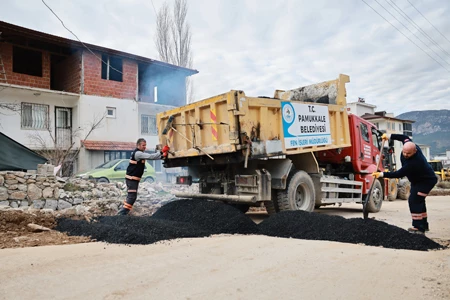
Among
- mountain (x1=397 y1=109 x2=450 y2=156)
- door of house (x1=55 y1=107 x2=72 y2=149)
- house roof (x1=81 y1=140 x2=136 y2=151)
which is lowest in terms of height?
house roof (x1=81 y1=140 x2=136 y2=151)

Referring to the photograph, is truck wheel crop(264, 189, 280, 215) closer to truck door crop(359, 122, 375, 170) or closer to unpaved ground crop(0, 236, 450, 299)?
unpaved ground crop(0, 236, 450, 299)

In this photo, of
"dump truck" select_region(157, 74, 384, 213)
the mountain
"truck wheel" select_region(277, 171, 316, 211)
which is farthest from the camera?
the mountain

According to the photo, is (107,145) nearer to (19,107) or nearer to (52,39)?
(19,107)

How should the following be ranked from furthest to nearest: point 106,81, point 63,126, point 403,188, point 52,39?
1. point 106,81
2. point 63,126
3. point 52,39
4. point 403,188

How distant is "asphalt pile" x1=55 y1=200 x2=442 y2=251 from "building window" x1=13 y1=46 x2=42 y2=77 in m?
17.1

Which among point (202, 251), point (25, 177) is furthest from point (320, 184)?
point (25, 177)

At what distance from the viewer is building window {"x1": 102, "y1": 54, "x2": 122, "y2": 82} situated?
21141mm

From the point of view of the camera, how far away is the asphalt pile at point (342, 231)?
4559 mm

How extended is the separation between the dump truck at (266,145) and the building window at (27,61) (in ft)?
52.2

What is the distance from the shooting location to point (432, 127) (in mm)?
133250

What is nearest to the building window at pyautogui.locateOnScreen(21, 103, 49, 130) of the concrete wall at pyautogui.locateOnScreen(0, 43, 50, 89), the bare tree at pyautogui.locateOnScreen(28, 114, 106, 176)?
the bare tree at pyautogui.locateOnScreen(28, 114, 106, 176)

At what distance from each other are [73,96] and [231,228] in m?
16.7

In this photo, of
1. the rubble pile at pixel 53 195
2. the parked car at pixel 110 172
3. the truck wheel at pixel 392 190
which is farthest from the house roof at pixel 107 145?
the truck wheel at pixel 392 190

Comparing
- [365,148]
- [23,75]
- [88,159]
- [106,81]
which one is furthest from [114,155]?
[365,148]
